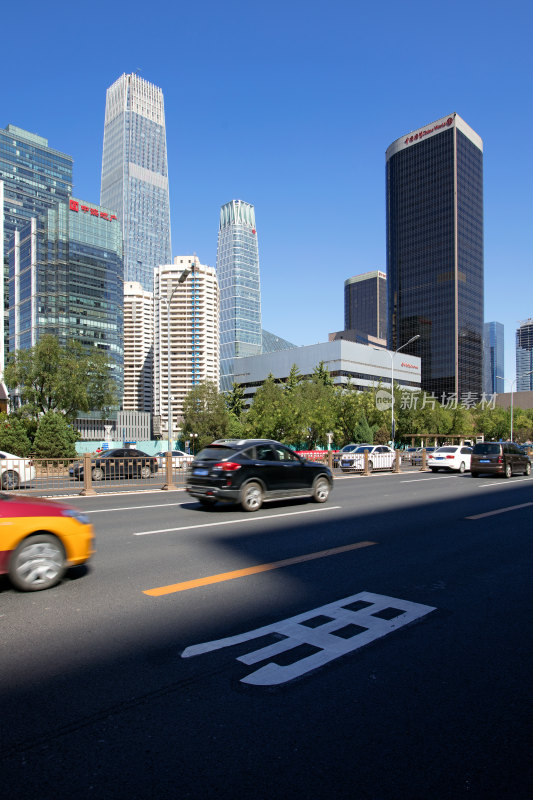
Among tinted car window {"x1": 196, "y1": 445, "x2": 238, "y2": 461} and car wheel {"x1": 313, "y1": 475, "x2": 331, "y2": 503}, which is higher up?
tinted car window {"x1": 196, "y1": 445, "x2": 238, "y2": 461}

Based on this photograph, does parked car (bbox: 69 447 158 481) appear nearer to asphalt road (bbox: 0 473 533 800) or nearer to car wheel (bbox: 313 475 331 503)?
car wheel (bbox: 313 475 331 503)

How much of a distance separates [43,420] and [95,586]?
30.9 metres

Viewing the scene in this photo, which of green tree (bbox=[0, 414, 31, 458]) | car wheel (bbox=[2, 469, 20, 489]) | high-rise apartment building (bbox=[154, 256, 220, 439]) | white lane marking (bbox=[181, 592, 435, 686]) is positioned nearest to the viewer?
white lane marking (bbox=[181, 592, 435, 686])

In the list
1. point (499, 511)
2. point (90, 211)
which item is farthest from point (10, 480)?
point (90, 211)

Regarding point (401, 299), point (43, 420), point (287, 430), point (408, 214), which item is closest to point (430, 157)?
point (408, 214)

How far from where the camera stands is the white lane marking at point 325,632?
3885 millimetres

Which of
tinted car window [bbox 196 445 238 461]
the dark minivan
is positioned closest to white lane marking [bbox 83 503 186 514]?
tinted car window [bbox 196 445 238 461]

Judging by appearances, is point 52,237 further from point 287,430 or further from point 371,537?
point 371,537

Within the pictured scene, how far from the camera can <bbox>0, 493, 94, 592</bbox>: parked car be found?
18.6 ft

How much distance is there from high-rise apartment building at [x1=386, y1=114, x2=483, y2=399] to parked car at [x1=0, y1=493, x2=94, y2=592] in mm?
159329

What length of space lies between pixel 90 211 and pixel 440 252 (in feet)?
329

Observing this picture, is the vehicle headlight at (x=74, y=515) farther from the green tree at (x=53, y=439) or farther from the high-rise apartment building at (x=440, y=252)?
the high-rise apartment building at (x=440, y=252)

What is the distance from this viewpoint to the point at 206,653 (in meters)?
4.14

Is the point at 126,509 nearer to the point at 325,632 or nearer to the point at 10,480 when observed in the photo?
the point at 10,480
